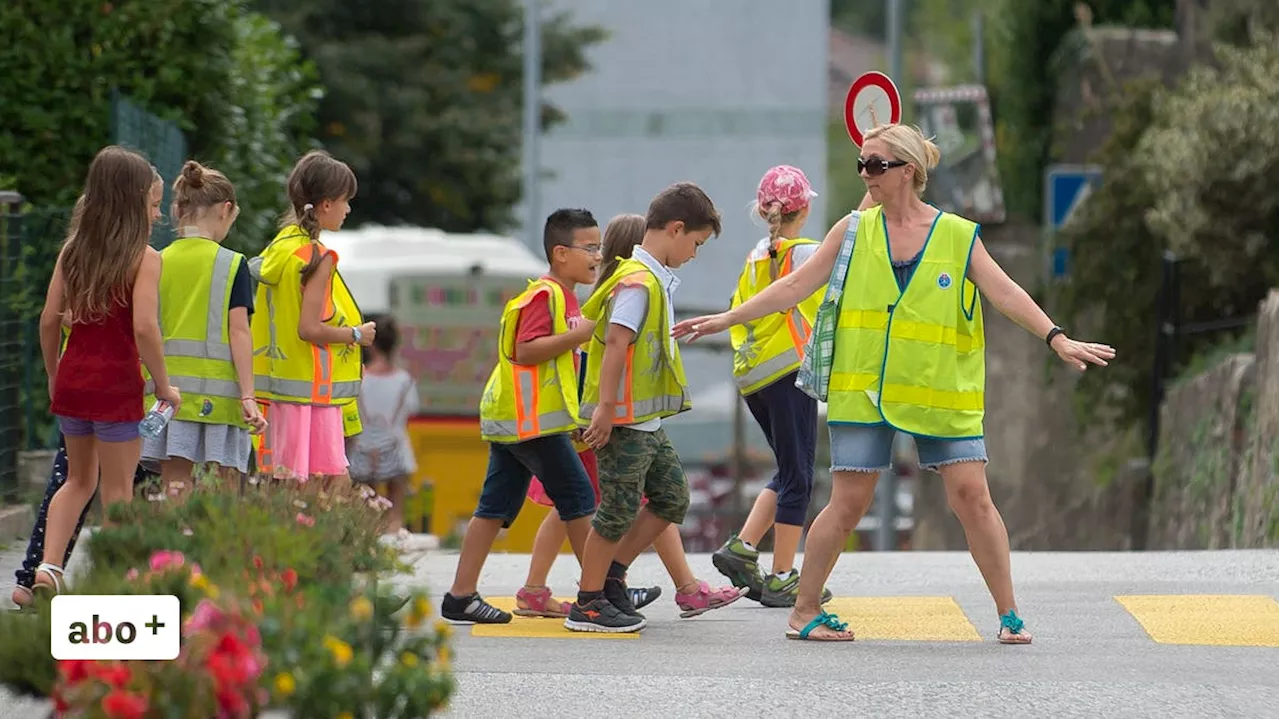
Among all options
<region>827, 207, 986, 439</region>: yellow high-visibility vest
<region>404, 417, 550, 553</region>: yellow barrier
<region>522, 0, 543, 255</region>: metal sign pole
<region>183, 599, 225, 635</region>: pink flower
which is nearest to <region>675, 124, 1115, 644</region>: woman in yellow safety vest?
<region>827, 207, 986, 439</region>: yellow high-visibility vest

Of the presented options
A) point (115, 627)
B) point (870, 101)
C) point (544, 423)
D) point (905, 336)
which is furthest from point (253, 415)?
point (115, 627)

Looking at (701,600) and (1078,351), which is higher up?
(1078,351)

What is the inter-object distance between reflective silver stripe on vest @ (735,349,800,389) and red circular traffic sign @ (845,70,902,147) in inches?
33.5

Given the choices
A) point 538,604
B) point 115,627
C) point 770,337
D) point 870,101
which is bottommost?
point 538,604

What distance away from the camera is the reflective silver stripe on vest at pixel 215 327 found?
28.0 ft

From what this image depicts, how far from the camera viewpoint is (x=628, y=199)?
4628cm

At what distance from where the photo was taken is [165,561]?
528 centimetres

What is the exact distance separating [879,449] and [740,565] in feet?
5.01

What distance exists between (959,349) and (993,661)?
1.04 metres

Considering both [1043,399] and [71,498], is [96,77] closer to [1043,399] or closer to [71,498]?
[71,498]

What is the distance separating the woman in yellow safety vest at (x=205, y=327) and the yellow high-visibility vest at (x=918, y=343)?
221 centimetres

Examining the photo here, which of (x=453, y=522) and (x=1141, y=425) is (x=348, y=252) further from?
(x=1141, y=425)

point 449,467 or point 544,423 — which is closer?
point 544,423

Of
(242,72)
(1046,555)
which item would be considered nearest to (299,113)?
(242,72)
